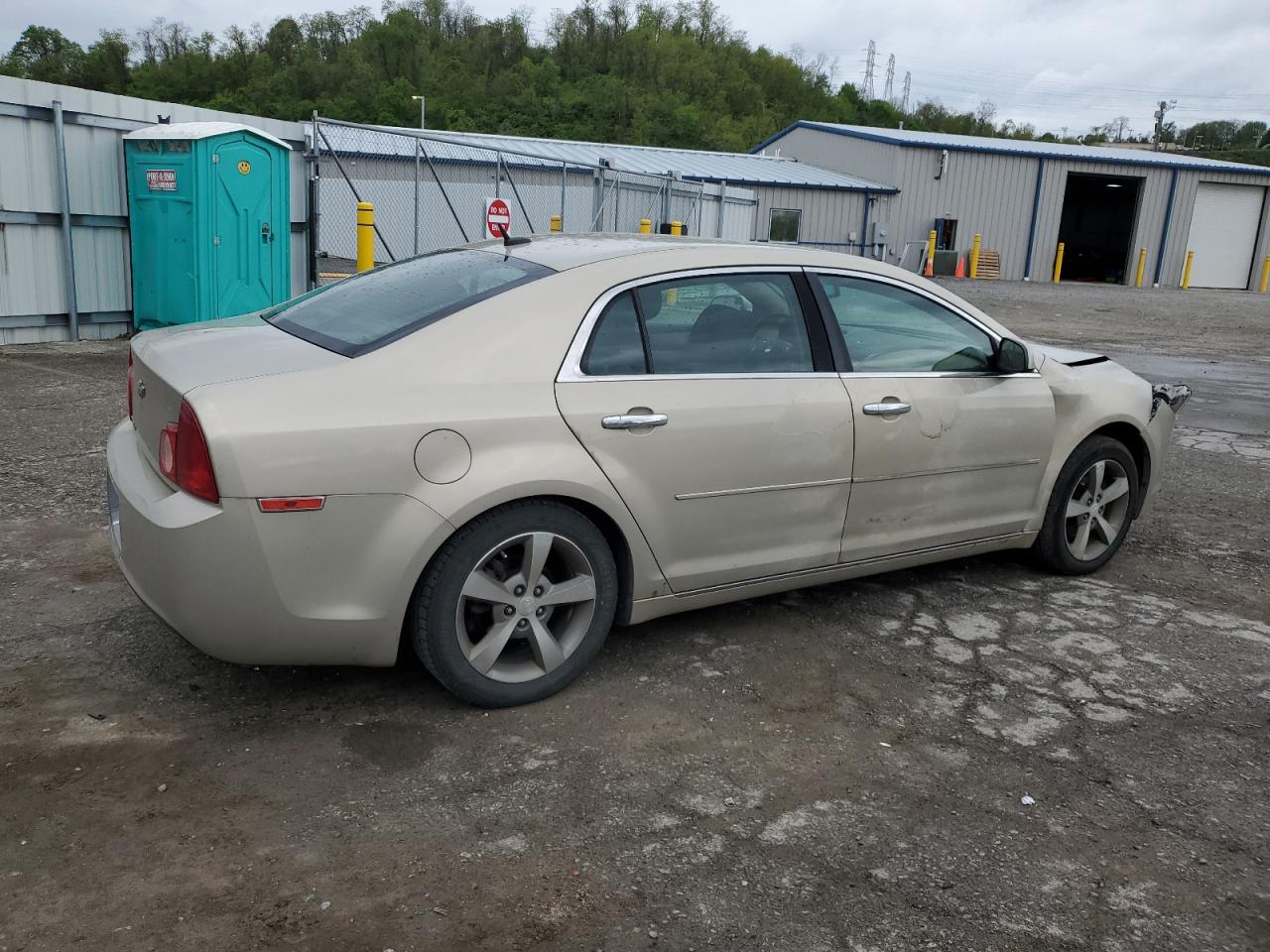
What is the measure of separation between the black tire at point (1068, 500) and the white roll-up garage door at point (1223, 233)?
123 ft

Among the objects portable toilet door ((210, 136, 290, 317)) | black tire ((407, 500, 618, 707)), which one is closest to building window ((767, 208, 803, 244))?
portable toilet door ((210, 136, 290, 317))

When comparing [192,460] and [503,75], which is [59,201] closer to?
[192,460]

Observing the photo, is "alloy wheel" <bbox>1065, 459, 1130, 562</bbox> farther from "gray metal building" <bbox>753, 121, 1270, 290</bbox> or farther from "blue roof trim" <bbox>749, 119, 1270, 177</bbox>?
"blue roof trim" <bbox>749, 119, 1270, 177</bbox>

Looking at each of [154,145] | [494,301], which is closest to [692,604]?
[494,301]

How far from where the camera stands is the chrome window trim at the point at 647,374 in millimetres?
3578

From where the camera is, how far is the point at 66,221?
33.8 feet

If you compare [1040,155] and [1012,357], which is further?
[1040,155]

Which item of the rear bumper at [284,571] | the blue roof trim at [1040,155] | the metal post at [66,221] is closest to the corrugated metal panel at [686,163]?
the blue roof trim at [1040,155]

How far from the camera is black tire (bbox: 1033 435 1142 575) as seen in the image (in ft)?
16.1

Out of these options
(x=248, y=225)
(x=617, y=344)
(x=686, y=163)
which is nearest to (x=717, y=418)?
(x=617, y=344)

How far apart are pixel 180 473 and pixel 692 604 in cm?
180

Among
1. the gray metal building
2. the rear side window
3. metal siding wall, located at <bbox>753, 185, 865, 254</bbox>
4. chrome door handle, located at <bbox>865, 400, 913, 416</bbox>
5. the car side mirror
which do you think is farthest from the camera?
the gray metal building

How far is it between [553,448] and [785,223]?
30.8 m

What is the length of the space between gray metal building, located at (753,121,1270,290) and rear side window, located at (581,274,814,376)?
30.9 metres
